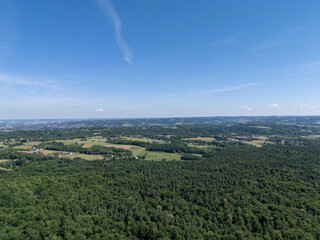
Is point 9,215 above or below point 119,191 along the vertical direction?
above

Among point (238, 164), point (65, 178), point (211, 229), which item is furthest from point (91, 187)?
point (238, 164)

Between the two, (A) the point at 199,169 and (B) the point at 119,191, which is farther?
(A) the point at 199,169

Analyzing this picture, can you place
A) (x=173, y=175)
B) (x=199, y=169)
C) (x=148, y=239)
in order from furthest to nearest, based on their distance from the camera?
1. (x=199, y=169)
2. (x=173, y=175)
3. (x=148, y=239)

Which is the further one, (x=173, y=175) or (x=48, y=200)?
(x=173, y=175)

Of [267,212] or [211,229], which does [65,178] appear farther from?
[267,212]

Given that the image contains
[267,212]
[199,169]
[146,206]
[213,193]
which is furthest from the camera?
[199,169]

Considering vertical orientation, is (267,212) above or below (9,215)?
below

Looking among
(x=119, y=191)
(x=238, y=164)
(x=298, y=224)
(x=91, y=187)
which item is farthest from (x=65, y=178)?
(x=238, y=164)

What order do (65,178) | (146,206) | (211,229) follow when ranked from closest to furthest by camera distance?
(211,229) → (146,206) → (65,178)

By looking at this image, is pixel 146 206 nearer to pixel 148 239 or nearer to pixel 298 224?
pixel 148 239
